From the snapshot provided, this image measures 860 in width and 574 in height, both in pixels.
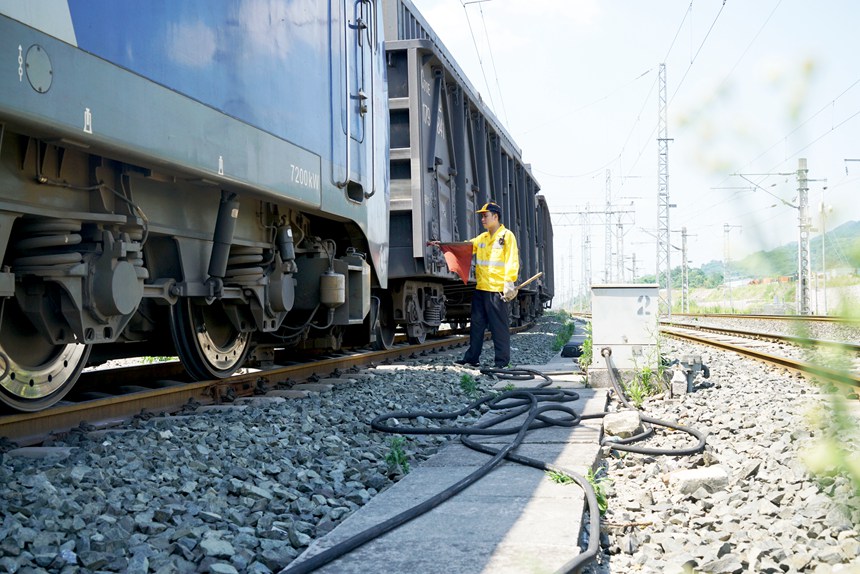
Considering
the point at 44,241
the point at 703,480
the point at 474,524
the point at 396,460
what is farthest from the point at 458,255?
the point at 474,524

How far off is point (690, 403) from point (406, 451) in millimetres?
2619

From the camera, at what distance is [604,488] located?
362 centimetres

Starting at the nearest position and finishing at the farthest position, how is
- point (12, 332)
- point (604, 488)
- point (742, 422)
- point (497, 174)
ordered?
point (604, 488)
point (12, 332)
point (742, 422)
point (497, 174)

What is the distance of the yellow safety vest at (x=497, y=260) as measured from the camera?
361 inches

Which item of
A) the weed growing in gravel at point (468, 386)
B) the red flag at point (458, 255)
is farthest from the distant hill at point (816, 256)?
the red flag at point (458, 255)

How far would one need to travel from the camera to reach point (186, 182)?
496cm

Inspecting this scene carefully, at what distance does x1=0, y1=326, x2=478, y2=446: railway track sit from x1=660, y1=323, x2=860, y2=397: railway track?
370 cm

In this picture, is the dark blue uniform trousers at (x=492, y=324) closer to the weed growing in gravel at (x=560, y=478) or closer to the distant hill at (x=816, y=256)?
the weed growing in gravel at (x=560, y=478)

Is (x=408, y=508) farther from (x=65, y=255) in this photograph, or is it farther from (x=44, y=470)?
(x=65, y=255)

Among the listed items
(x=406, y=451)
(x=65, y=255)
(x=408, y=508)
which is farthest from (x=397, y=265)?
(x=408, y=508)

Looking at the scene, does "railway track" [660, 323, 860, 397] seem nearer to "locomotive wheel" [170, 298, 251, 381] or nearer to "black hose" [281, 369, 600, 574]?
"black hose" [281, 369, 600, 574]

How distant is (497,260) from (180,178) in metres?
5.22

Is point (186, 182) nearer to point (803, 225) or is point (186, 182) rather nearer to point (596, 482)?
point (596, 482)

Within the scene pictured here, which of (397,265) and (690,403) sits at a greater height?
(397,265)
